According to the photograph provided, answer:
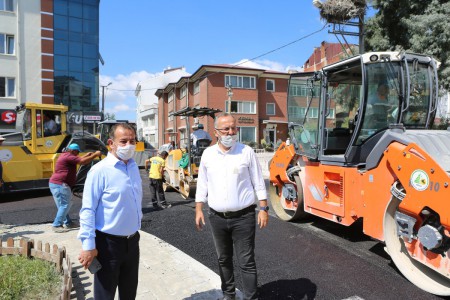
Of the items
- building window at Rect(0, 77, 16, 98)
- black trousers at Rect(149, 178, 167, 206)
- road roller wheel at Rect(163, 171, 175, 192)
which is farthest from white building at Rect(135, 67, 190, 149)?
black trousers at Rect(149, 178, 167, 206)

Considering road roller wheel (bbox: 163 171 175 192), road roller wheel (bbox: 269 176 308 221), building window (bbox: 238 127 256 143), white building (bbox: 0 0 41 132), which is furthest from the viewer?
building window (bbox: 238 127 256 143)

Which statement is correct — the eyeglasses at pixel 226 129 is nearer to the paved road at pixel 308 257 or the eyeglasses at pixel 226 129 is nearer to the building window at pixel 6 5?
the paved road at pixel 308 257

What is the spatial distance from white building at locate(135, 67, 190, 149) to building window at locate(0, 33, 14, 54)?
25.3 m

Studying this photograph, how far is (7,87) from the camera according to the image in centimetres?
2542

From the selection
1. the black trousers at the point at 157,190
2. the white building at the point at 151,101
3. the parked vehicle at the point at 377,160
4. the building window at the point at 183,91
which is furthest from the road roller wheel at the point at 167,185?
the white building at the point at 151,101

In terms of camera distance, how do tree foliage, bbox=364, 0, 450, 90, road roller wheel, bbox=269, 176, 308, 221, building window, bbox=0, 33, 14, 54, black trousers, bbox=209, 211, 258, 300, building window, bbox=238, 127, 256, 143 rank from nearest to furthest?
black trousers, bbox=209, 211, 258, 300
road roller wheel, bbox=269, 176, 308, 221
tree foliage, bbox=364, 0, 450, 90
building window, bbox=0, 33, 14, 54
building window, bbox=238, 127, 256, 143

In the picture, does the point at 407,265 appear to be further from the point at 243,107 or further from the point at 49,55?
the point at 243,107

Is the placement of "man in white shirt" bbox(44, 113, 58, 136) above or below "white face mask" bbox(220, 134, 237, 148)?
above

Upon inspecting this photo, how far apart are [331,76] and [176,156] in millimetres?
5986

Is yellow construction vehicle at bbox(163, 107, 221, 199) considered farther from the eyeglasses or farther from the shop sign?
the shop sign

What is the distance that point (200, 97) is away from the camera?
34.9m

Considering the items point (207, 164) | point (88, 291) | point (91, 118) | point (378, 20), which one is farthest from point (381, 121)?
point (91, 118)

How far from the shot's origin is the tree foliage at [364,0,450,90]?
34.7 ft

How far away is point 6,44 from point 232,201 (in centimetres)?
2873
